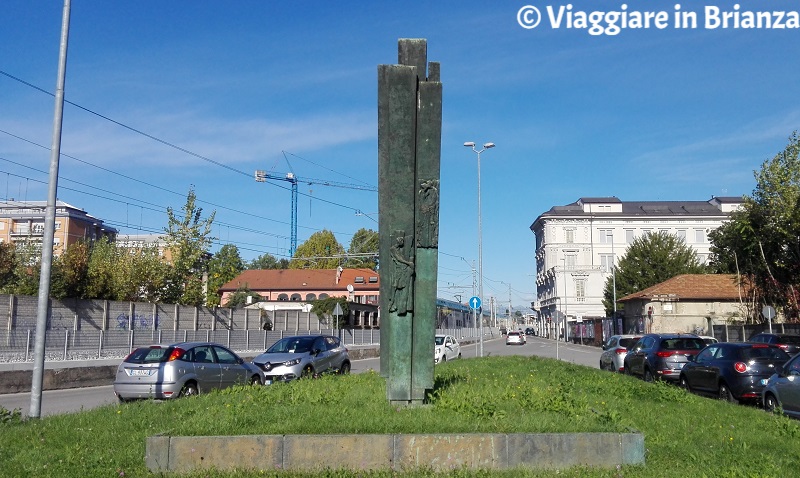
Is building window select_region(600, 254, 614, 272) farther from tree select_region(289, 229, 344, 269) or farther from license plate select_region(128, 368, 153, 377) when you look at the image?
license plate select_region(128, 368, 153, 377)

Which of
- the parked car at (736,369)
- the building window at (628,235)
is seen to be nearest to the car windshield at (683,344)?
the parked car at (736,369)

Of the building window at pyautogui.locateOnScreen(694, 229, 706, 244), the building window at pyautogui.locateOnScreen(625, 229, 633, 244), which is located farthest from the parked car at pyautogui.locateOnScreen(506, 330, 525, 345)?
the building window at pyautogui.locateOnScreen(694, 229, 706, 244)

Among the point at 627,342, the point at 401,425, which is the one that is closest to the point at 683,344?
the point at 627,342

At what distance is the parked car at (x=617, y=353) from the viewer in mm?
28109

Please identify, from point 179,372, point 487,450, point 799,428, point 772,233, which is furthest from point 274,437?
point 772,233

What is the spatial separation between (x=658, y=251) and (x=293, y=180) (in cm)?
6470

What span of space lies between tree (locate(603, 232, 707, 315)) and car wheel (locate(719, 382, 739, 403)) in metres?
62.1

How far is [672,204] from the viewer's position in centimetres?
10594

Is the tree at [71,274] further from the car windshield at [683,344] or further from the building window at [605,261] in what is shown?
the building window at [605,261]

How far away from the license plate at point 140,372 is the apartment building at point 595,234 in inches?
3481

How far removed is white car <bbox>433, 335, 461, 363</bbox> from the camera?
34.8 meters

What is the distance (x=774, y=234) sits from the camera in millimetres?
39406

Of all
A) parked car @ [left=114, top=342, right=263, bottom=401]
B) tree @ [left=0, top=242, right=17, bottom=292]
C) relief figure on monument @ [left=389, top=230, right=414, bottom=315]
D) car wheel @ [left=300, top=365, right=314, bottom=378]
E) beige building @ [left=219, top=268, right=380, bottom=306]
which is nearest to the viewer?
relief figure on monument @ [left=389, top=230, right=414, bottom=315]

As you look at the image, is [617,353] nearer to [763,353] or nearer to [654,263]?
[763,353]
